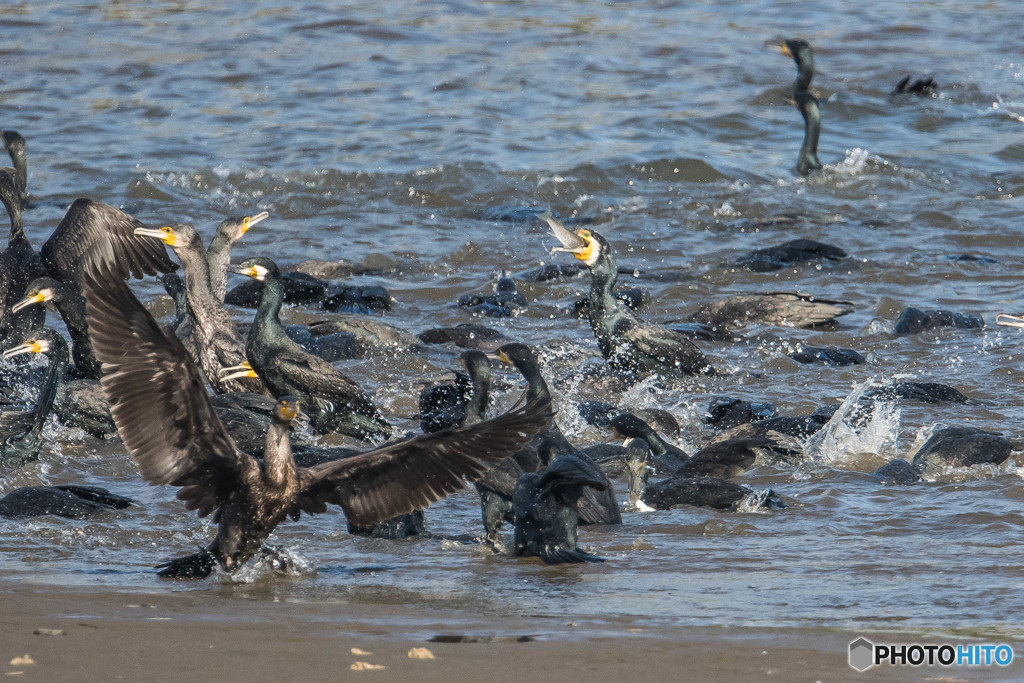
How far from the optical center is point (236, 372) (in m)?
8.49

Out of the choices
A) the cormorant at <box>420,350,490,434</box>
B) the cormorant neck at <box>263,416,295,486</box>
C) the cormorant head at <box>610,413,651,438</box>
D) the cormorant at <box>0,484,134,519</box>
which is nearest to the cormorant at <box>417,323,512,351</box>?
the cormorant at <box>420,350,490,434</box>

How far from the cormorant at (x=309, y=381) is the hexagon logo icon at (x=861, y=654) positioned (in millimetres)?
4135

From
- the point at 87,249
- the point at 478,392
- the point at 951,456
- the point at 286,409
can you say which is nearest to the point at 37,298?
the point at 87,249

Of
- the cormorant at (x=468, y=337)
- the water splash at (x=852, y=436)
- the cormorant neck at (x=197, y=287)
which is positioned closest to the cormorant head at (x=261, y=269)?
the cormorant neck at (x=197, y=287)

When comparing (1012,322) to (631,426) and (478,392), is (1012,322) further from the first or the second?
(478,392)

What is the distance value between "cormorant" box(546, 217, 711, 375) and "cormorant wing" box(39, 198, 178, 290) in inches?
108

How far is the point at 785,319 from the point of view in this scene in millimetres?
10352

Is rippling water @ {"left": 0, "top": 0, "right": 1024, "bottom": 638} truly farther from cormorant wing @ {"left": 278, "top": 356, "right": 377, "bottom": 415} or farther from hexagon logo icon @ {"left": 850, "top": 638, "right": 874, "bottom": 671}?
cormorant wing @ {"left": 278, "top": 356, "right": 377, "bottom": 415}

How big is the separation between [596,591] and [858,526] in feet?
5.11

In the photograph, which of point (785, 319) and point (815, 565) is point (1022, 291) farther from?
point (815, 565)

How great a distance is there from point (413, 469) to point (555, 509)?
57 cm

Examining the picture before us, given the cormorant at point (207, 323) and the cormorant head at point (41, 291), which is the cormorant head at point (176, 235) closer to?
the cormorant at point (207, 323)

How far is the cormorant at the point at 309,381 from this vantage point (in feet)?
26.2

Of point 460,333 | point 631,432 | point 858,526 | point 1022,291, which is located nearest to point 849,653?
point 858,526
